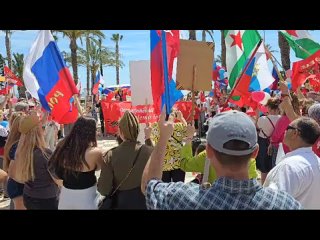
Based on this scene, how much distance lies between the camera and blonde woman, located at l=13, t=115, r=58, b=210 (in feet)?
12.7

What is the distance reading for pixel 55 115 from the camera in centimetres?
515

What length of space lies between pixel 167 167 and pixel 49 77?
5.96 ft

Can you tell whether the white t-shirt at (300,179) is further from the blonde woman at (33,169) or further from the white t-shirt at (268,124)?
Result: the white t-shirt at (268,124)

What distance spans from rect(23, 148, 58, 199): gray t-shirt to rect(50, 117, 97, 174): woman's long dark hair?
51 centimetres

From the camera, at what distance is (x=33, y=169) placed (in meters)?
3.90

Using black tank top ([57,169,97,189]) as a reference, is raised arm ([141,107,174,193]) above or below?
above

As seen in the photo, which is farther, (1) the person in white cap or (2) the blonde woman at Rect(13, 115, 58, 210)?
(2) the blonde woman at Rect(13, 115, 58, 210)

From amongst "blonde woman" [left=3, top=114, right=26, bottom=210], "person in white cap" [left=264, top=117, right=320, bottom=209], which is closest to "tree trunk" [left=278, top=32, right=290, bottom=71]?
"blonde woman" [left=3, top=114, right=26, bottom=210]

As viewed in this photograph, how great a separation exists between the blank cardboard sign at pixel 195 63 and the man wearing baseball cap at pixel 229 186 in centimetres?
150

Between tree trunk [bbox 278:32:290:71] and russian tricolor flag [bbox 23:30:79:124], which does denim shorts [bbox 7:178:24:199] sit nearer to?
russian tricolor flag [bbox 23:30:79:124]

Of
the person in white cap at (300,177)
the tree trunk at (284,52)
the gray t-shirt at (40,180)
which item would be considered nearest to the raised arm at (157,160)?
the person in white cap at (300,177)

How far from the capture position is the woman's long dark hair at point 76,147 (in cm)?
336
